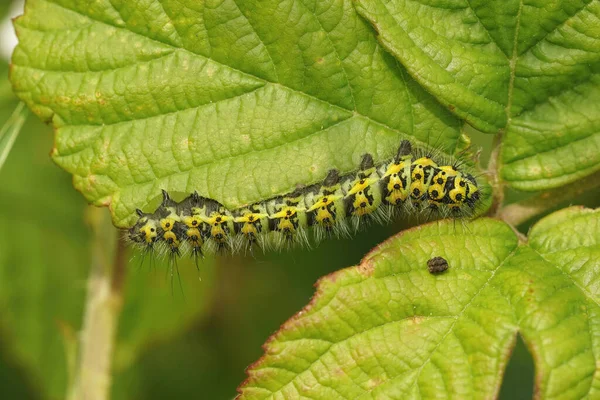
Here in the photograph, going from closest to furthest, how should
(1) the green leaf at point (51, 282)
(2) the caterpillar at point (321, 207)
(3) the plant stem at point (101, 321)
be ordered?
1. (2) the caterpillar at point (321, 207)
2. (3) the plant stem at point (101, 321)
3. (1) the green leaf at point (51, 282)

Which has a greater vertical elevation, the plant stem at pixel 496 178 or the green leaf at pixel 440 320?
the plant stem at pixel 496 178

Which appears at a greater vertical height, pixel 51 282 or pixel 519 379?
pixel 51 282

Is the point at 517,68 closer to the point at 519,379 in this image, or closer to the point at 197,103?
the point at 197,103

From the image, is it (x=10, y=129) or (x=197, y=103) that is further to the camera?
(x=10, y=129)

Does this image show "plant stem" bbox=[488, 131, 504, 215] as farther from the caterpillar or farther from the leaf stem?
the leaf stem

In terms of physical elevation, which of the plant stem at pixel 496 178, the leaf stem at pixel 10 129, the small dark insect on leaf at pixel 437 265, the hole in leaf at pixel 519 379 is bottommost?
the hole in leaf at pixel 519 379

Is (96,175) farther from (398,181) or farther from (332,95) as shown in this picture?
(398,181)

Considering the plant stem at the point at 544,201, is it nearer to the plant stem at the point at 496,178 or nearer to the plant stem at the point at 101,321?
the plant stem at the point at 496,178

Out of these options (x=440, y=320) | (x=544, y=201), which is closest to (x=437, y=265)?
(x=440, y=320)

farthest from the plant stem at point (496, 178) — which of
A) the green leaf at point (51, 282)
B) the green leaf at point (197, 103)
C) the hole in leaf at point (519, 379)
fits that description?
the green leaf at point (51, 282)
